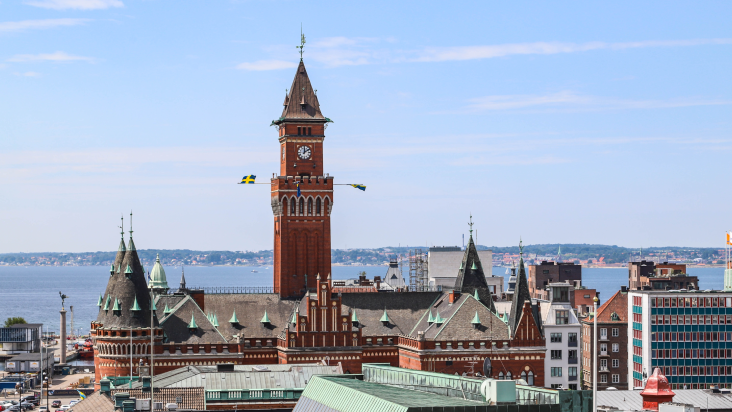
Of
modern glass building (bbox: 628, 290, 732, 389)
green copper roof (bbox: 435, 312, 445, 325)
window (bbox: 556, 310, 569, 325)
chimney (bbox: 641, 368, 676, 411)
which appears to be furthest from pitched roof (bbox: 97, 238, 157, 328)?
modern glass building (bbox: 628, 290, 732, 389)

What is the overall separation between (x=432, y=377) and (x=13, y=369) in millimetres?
A: 133808

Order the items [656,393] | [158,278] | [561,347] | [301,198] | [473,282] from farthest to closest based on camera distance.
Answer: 1. [561,347]
2. [158,278]
3. [301,198]
4. [473,282]
5. [656,393]

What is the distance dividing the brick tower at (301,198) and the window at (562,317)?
26423mm

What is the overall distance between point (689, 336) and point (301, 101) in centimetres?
5046

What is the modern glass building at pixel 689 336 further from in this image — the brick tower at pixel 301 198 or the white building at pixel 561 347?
the brick tower at pixel 301 198

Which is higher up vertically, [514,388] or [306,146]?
[306,146]

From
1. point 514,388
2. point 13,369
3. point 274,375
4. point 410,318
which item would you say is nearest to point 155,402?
point 274,375

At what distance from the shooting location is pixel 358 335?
388ft

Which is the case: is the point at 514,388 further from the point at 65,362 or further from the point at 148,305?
the point at 65,362

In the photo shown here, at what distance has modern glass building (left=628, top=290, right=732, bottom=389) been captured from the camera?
5561 inches

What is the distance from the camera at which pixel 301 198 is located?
127875 mm

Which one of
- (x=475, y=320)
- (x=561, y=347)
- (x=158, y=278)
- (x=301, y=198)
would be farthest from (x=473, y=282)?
(x=158, y=278)

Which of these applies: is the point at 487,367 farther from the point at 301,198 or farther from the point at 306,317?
the point at 301,198

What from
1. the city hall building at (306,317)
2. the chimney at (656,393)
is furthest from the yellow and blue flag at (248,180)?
the chimney at (656,393)
